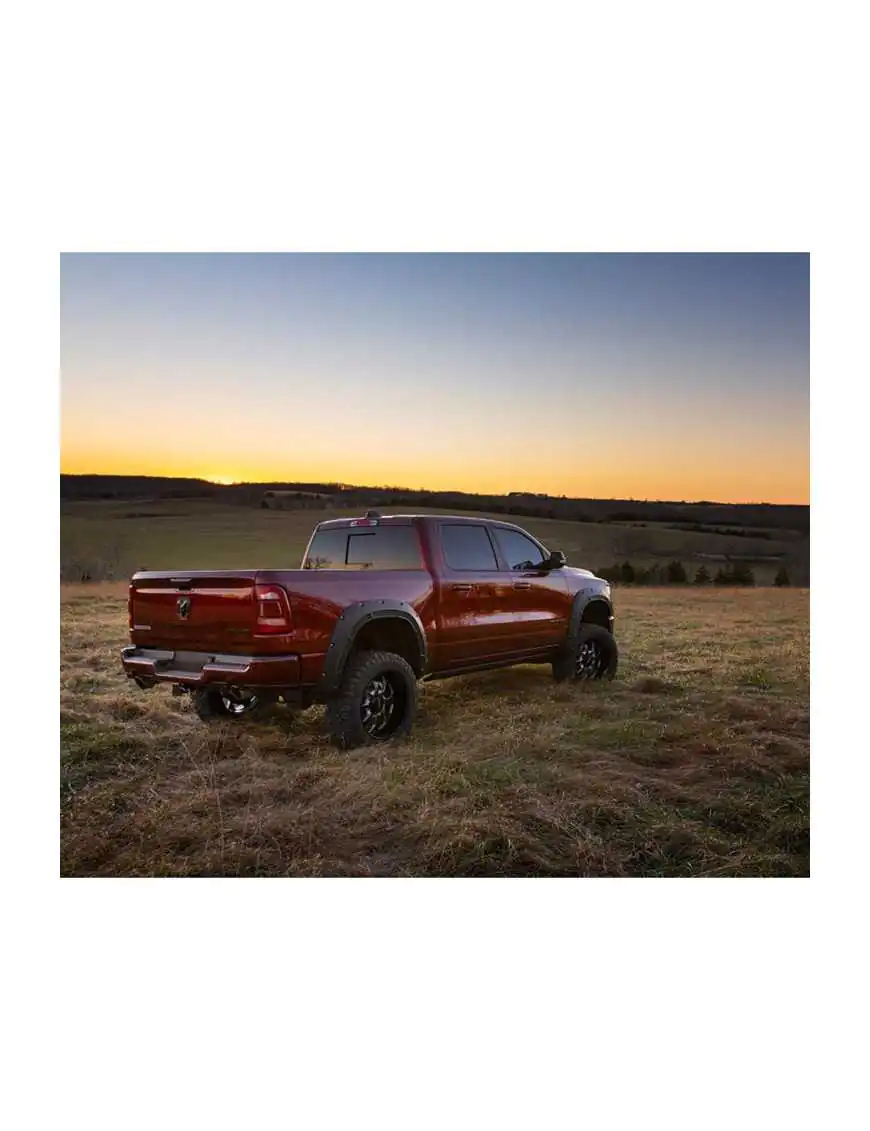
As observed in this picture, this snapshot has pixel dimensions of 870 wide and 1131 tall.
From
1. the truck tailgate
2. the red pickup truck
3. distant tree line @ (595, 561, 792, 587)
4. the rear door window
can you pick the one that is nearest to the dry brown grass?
the red pickup truck

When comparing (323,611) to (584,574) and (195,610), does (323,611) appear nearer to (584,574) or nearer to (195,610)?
(195,610)

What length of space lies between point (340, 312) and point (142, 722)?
3.44 meters

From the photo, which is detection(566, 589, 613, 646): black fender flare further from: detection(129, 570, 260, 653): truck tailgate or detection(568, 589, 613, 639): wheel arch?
detection(129, 570, 260, 653): truck tailgate

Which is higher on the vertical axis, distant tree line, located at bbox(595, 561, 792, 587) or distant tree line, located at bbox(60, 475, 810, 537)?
distant tree line, located at bbox(60, 475, 810, 537)

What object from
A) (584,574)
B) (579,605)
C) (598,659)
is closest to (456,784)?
(579,605)

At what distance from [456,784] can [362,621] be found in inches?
46.5

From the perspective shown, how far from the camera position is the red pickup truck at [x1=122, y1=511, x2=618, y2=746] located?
5.10 m

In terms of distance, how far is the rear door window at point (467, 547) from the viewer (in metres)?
6.44

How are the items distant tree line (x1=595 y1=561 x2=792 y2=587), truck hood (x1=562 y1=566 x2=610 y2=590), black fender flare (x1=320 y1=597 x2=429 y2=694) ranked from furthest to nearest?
1. distant tree line (x1=595 y1=561 x2=792 y2=587)
2. truck hood (x1=562 y1=566 x2=610 y2=590)
3. black fender flare (x1=320 y1=597 x2=429 y2=694)

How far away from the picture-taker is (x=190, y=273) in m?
6.33

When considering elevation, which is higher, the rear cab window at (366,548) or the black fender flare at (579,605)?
the rear cab window at (366,548)

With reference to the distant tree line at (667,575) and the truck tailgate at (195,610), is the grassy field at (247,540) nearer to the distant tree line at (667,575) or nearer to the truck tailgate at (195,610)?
the distant tree line at (667,575)

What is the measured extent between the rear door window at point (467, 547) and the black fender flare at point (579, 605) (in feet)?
3.63

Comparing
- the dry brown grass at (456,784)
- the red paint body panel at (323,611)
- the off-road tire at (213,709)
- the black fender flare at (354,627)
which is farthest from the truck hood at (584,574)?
the off-road tire at (213,709)
